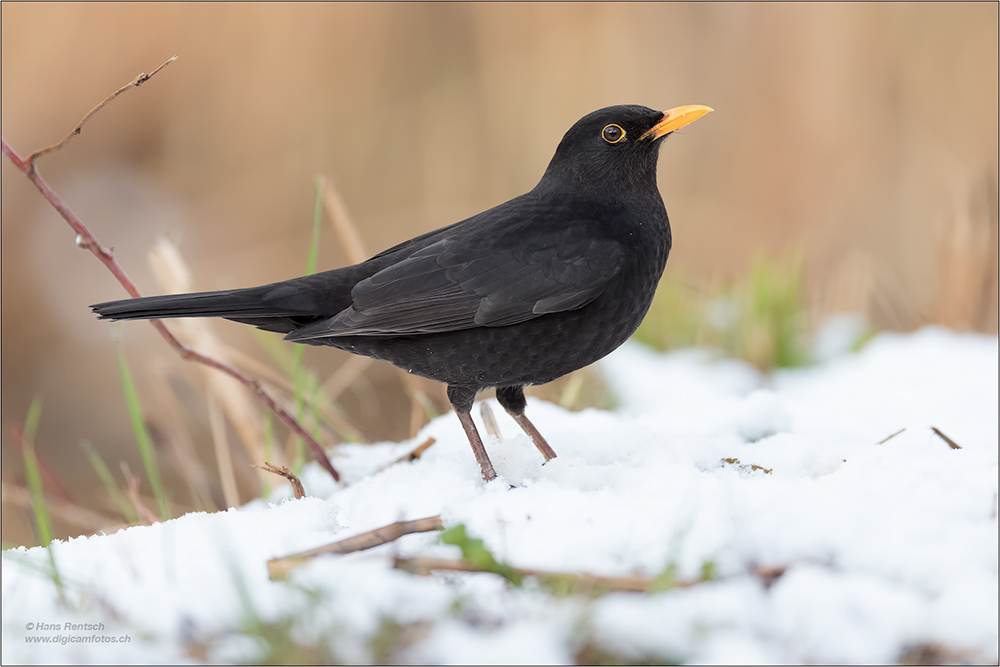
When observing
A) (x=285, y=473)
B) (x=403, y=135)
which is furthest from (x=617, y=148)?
(x=403, y=135)

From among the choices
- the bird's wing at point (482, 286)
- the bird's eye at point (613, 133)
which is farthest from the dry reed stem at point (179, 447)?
the bird's eye at point (613, 133)

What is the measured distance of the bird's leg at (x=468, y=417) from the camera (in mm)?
2205

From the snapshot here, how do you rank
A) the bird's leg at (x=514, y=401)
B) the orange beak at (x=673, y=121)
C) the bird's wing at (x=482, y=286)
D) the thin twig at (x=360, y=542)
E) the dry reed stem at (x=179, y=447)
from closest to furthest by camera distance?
the thin twig at (x=360, y=542) → the bird's wing at (x=482, y=286) → the bird's leg at (x=514, y=401) → the orange beak at (x=673, y=121) → the dry reed stem at (x=179, y=447)

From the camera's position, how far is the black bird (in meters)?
2.40

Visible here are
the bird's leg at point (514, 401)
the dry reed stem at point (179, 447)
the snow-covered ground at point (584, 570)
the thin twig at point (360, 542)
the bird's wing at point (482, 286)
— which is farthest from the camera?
the dry reed stem at point (179, 447)

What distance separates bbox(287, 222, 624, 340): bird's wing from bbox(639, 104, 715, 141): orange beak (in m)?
0.58

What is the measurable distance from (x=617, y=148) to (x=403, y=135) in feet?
14.3

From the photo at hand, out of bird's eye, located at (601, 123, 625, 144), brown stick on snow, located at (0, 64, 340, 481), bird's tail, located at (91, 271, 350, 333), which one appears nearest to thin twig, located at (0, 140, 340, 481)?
brown stick on snow, located at (0, 64, 340, 481)

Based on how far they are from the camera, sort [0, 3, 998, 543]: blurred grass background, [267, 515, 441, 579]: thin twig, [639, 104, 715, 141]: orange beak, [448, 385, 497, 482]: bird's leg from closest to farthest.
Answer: [267, 515, 441, 579]: thin twig < [448, 385, 497, 482]: bird's leg < [639, 104, 715, 141]: orange beak < [0, 3, 998, 543]: blurred grass background

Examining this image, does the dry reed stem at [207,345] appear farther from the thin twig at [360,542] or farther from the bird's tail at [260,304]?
the thin twig at [360,542]

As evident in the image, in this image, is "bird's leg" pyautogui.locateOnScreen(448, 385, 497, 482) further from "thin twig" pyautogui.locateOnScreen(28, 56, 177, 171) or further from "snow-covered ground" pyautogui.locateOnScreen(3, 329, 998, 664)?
"thin twig" pyautogui.locateOnScreen(28, 56, 177, 171)

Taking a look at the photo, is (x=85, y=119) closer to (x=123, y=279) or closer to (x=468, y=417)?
(x=123, y=279)

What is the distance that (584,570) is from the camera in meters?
1.39

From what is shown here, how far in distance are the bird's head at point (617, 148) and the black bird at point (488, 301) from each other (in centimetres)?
14
